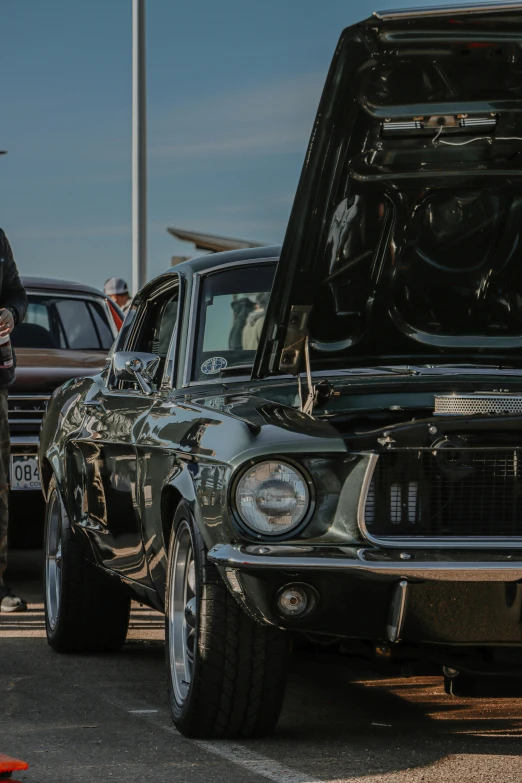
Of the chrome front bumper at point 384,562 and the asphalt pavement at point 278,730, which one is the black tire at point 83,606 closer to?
the asphalt pavement at point 278,730

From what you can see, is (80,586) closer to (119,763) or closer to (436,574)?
(119,763)

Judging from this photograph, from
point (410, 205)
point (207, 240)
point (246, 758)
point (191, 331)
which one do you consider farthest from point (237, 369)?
point (207, 240)

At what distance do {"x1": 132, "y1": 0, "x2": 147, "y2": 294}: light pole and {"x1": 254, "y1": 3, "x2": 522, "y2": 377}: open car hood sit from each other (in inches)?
504

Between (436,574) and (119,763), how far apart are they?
3.86 feet

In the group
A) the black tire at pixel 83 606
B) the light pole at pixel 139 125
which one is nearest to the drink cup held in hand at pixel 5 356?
the black tire at pixel 83 606

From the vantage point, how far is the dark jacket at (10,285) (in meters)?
8.23

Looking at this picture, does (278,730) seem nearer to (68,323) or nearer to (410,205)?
(410,205)

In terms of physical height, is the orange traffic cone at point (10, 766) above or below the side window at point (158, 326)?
below

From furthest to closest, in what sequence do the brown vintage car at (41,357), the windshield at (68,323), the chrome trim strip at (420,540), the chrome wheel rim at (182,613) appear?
the windshield at (68,323), the brown vintage car at (41,357), the chrome wheel rim at (182,613), the chrome trim strip at (420,540)

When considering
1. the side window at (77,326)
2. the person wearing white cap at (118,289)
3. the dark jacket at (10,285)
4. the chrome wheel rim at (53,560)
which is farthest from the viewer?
the person wearing white cap at (118,289)

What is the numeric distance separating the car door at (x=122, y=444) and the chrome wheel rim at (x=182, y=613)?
0.55 metres

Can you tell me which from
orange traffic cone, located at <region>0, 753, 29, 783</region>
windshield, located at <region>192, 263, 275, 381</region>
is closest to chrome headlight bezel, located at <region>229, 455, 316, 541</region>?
orange traffic cone, located at <region>0, 753, 29, 783</region>

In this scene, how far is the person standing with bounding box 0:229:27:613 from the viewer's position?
8047 mm

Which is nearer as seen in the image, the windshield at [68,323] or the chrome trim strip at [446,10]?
the chrome trim strip at [446,10]
